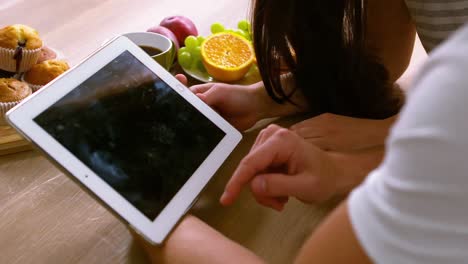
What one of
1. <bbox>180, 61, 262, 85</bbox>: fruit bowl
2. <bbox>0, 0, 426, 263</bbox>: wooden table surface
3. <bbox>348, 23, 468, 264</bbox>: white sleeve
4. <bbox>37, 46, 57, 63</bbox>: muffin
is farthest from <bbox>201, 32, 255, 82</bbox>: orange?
<bbox>348, 23, 468, 264</bbox>: white sleeve

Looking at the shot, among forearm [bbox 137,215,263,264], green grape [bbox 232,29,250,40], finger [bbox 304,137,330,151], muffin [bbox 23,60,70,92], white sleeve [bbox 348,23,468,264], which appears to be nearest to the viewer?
white sleeve [bbox 348,23,468,264]

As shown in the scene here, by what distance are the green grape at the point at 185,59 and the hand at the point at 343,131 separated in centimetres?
23

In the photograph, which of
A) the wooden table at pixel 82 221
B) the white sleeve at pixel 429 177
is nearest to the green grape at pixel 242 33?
the wooden table at pixel 82 221

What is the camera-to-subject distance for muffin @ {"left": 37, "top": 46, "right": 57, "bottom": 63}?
75 cm

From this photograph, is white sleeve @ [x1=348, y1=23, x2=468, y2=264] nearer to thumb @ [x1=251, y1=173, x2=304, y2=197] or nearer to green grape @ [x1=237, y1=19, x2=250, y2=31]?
thumb @ [x1=251, y1=173, x2=304, y2=197]

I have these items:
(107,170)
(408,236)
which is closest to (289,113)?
(107,170)

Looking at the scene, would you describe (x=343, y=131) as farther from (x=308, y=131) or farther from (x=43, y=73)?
(x=43, y=73)

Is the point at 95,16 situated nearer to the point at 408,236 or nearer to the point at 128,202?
the point at 128,202

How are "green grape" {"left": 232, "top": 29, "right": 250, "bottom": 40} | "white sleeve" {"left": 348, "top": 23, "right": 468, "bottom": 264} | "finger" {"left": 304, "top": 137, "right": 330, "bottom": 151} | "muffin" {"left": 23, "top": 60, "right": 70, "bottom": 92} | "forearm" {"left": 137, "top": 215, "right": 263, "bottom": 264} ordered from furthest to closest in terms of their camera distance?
"green grape" {"left": 232, "top": 29, "right": 250, "bottom": 40} < "muffin" {"left": 23, "top": 60, "right": 70, "bottom": 92} < "finger" {"left": 304, "top": 137, "right": 330, "bottom": 151} < "forearm" {"left": 137, "top": 215, "right": 263, "bottom": 264} < "white sleeve" {"left": 348, "top": 23, "right": 468, "bottom": 264}

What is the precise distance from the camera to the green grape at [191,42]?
2.57 ft

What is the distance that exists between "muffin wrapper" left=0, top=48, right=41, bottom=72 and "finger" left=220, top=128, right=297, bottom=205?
41 centimetres

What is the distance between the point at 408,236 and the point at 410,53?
1.93 feet

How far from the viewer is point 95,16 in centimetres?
92

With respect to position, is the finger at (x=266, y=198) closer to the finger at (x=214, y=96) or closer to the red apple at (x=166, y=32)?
the finger at (x=214, y=96)
